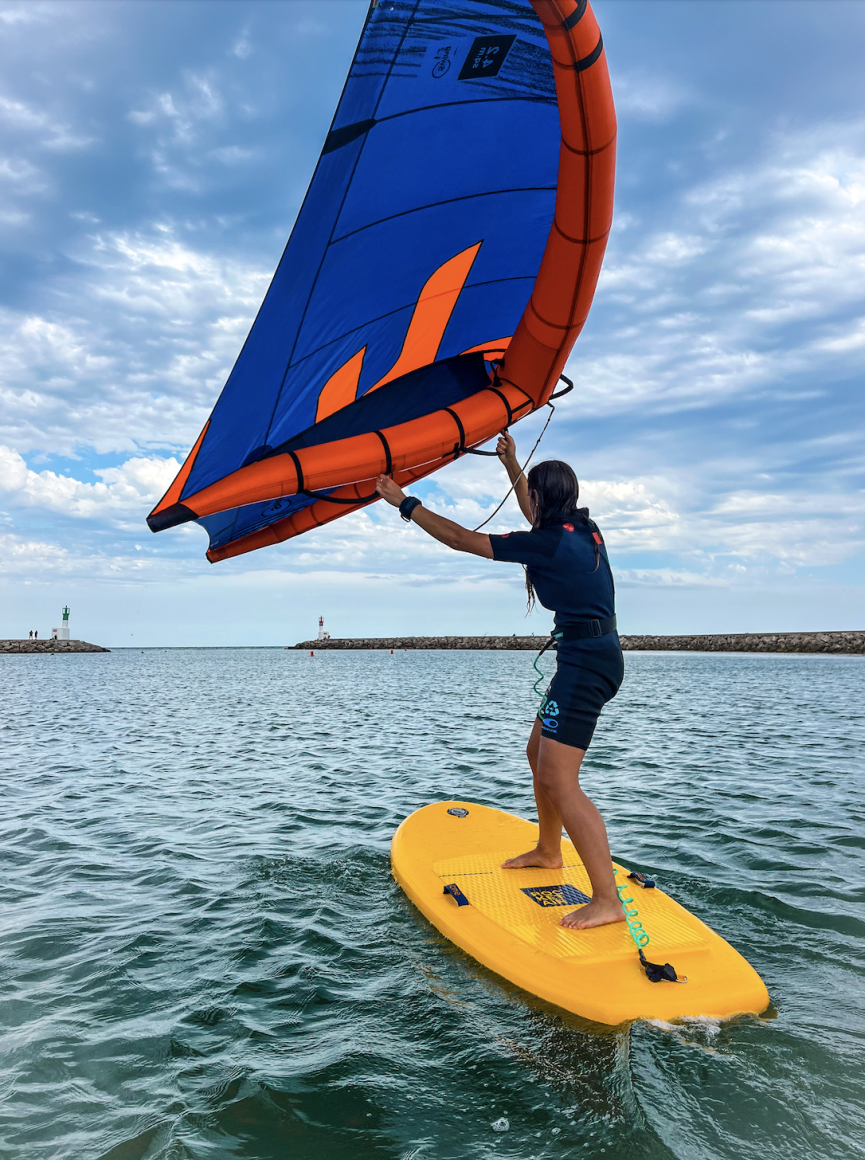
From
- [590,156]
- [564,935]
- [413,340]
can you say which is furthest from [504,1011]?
[590,156]

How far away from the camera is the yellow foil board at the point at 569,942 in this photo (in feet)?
9.45

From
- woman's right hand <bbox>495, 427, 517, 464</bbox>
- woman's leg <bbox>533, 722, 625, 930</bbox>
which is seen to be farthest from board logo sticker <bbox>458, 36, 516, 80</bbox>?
woman's leg <bbox>533, 722, 625, 930</bbox>

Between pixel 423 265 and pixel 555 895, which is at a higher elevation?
pixel 423 265

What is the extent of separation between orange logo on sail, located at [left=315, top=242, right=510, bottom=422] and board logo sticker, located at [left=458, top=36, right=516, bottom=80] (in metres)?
0.74

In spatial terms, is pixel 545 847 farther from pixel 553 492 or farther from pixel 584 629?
pixel 553 492

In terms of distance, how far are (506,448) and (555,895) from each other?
244 centimetres

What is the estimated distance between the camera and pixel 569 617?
3.22 metres

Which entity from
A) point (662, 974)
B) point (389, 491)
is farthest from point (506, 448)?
point (662, 974)

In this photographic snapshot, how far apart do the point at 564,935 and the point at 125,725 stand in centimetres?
1360

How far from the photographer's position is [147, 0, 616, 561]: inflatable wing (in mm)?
2529

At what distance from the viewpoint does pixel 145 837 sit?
611cm

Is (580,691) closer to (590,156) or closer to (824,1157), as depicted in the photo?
(824,1157)

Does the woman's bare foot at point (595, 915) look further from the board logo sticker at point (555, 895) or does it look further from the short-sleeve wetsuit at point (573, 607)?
the short-sleeve wetsuit at point (573, 607)

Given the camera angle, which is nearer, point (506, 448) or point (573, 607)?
point (573, 607)
